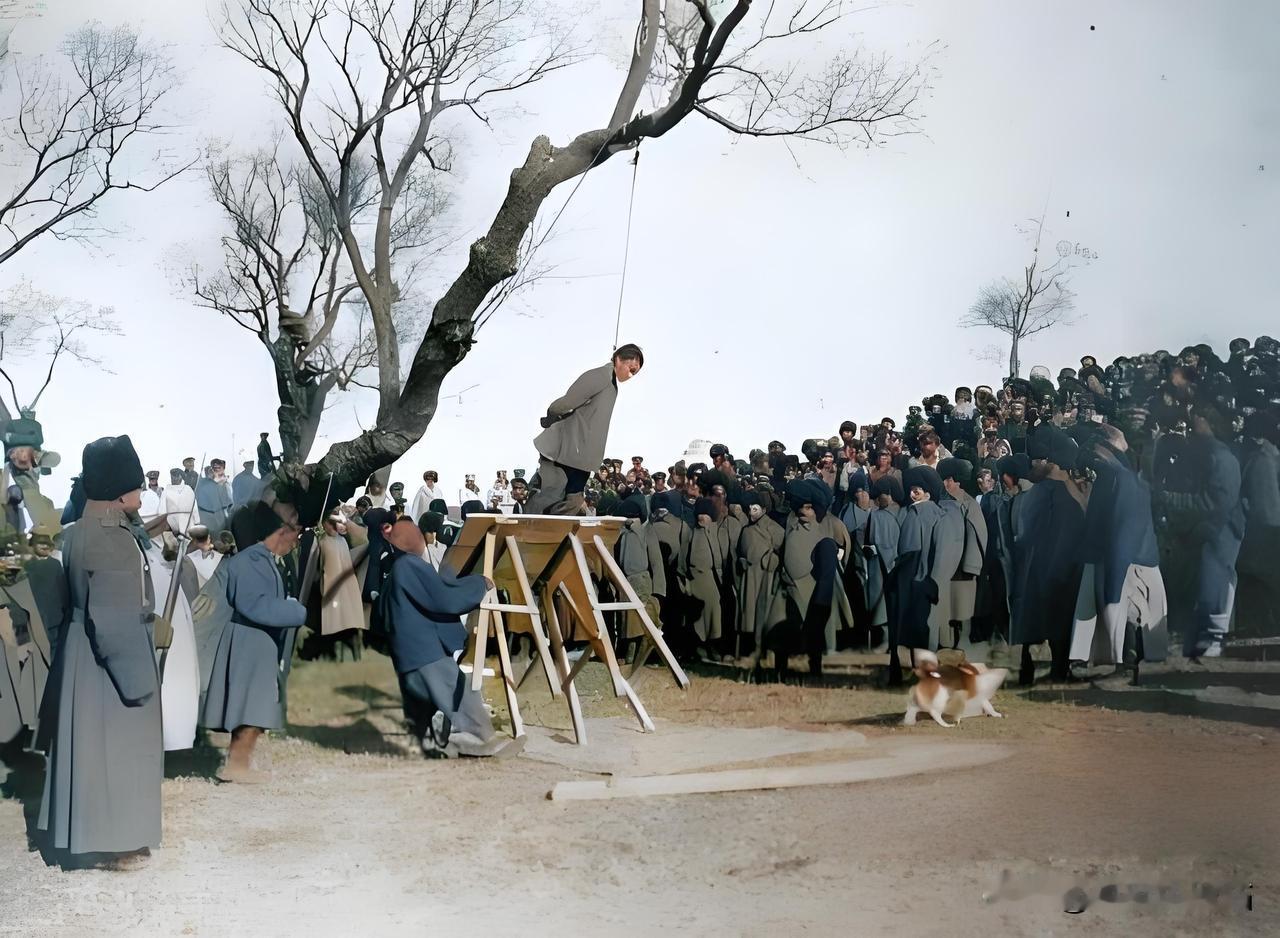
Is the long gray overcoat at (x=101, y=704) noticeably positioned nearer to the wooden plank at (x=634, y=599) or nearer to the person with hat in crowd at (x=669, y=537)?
the wooden plank at (x=634, y=599)

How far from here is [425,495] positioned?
645cm

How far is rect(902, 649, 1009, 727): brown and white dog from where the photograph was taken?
5812 mm

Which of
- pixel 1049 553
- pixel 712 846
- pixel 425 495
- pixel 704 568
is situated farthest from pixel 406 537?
pixel 1049 553

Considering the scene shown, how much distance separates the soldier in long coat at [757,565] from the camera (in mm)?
7703

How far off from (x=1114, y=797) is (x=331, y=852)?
328 cm

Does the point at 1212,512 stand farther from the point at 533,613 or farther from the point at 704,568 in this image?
the point at 533,613

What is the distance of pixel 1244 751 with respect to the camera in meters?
5.60

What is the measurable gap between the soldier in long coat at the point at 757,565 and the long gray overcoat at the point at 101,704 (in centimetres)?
379

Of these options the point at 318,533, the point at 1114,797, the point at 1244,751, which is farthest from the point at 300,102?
the point at 1244,751

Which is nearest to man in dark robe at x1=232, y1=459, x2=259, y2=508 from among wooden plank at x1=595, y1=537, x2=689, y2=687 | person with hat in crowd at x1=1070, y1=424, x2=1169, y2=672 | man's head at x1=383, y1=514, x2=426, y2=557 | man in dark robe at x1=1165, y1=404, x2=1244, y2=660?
man's head at x1=383, y1=514, x2=426, y2=557

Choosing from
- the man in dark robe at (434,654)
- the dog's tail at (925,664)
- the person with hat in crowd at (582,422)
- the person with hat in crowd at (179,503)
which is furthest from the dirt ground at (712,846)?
the person with hat in crowd at (582,422)

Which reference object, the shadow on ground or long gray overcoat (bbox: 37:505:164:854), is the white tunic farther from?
the shadow on ground

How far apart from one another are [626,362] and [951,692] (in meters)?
2.18

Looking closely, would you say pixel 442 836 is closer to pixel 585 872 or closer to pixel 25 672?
pixel 585 872
